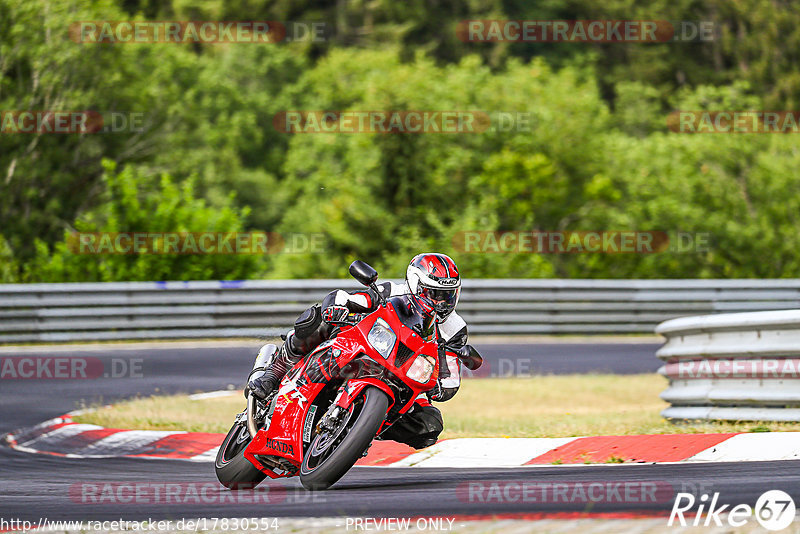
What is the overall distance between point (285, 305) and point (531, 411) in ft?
24.9

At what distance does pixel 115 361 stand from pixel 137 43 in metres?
19.7

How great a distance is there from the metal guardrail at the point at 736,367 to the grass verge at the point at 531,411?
0.48ft

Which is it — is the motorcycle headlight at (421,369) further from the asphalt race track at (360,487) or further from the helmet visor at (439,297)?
the asphalt race track at (360,487)

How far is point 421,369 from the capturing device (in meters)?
6.53

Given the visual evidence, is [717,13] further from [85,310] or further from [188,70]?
[85,310]

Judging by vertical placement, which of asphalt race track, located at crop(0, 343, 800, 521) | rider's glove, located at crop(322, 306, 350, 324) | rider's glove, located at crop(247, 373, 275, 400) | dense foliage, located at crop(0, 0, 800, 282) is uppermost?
dense foliage, located at crop(0, 0, 800, 282)

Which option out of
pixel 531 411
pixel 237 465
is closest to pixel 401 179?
pixel 531 411

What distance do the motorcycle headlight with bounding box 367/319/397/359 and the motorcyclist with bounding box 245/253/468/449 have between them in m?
0.13

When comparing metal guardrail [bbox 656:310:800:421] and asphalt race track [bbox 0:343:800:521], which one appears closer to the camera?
asphalt race track [bbox 0:343:800:521]

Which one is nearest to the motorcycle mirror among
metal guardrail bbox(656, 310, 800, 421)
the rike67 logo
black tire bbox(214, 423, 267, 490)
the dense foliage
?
black tire bbox(214, 423, 267, 490)

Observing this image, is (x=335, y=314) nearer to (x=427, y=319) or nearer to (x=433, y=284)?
(x=427, y=319)

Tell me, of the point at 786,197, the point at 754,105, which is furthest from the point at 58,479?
the point at 754,105

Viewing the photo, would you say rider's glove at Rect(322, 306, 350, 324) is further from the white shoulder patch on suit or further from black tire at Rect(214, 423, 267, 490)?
black tire at Rect(214, 423, 267, 490)

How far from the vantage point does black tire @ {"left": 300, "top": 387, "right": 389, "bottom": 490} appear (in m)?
6.26
